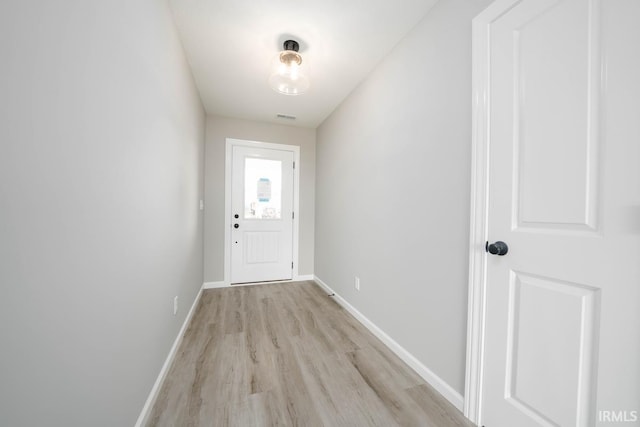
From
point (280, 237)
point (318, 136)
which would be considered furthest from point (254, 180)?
point (318, 136)

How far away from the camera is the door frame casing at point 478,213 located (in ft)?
3.92

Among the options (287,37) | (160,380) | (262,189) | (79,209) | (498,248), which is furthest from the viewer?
(262,189)

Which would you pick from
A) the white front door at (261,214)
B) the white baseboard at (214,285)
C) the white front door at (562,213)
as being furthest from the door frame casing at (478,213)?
the white baseboard at (214,285)

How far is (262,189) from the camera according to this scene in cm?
356

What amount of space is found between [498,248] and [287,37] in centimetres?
206

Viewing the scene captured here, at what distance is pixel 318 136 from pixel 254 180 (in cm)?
124

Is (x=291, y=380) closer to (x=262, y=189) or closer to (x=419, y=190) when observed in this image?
(x=419, y=190)

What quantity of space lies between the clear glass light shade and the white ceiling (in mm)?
114

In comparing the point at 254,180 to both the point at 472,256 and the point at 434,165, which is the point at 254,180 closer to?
the point at 434,165

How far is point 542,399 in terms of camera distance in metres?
0.99

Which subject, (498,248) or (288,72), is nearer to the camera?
(498,248)

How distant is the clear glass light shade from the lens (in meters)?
1.93

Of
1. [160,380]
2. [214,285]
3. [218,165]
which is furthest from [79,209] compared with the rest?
[214,285]
